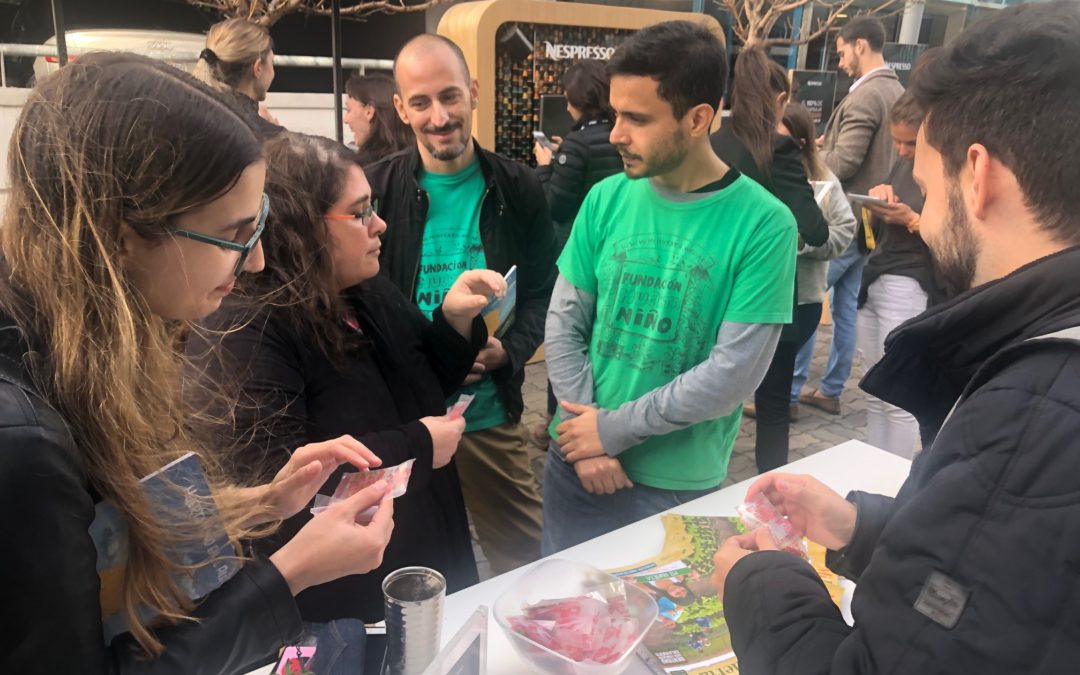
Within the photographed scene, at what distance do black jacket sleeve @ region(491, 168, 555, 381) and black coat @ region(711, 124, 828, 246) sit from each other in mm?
1044

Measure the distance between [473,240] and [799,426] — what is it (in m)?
3.08

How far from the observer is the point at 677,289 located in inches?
77.1

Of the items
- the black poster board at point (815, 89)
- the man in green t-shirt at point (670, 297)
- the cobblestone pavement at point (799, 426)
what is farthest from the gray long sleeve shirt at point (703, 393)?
the black poster board at point (815, 89)

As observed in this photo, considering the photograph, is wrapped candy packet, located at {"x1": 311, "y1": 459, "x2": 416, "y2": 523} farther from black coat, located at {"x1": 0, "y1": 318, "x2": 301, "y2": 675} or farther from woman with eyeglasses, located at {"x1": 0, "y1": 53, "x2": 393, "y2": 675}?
black coat, located at {"x1": 0, "y1": 318, "x2": 301, "y2": 675}

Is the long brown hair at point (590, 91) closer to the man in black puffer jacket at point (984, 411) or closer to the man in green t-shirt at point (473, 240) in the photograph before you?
the man in green t-shirt at point (473, 240)

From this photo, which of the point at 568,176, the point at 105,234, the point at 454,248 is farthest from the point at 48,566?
the point at 568,176

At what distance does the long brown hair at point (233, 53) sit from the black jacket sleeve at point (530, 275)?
5.18ft

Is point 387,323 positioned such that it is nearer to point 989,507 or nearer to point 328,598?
point 328,598

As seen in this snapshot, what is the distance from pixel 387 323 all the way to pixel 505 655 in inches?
34.1

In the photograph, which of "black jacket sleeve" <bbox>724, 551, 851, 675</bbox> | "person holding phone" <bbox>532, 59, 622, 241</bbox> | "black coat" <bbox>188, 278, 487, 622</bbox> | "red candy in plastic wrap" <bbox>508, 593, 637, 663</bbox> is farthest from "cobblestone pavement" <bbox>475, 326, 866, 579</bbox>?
"black jacket sleeve" <bbox>724, 551, 851, 675</bbox>

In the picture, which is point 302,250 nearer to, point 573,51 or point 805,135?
point 805,135

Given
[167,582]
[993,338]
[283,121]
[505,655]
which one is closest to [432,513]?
[505,655]

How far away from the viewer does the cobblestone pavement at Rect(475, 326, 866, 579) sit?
423 cm

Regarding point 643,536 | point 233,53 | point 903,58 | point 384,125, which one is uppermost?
point 903,58
